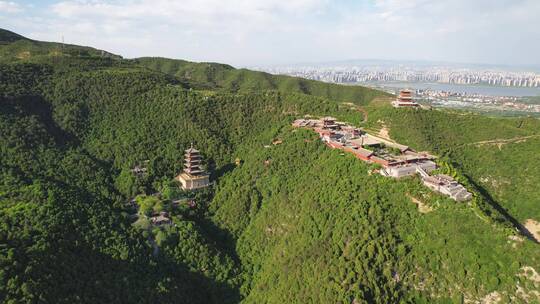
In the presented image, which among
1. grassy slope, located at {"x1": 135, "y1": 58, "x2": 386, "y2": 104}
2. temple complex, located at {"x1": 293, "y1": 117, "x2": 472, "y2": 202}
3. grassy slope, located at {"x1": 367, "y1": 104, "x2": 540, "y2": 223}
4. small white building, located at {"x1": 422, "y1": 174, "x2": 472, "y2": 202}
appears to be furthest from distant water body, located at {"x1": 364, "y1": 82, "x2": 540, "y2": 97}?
small white building, located at {"x1": 422, "y1": 174, "x2": 472, "y2": 202}

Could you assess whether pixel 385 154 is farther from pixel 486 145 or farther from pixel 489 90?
pixel 489 90

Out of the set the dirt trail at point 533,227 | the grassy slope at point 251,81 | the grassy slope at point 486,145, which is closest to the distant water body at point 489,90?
the grassy slope at point 251,81

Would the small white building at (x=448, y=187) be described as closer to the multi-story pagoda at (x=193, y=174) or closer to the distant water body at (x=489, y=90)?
the multi-story pagoda at (x=193, y=174)

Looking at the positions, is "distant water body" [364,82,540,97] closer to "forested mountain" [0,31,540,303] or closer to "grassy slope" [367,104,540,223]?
"grassy slope" [367,104,540,223]

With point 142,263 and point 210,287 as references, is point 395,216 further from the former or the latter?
point 142,263

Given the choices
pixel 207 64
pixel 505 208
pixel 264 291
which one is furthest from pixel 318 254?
pixel 207 64
